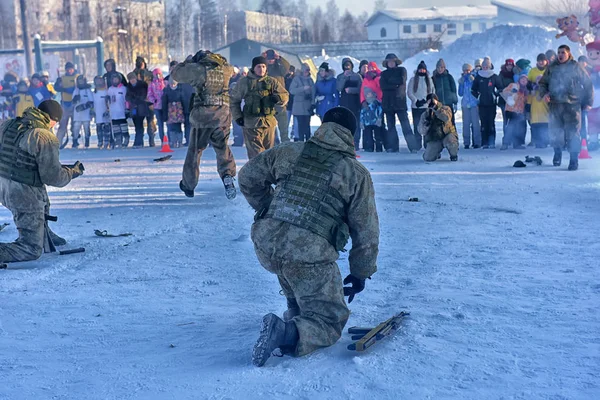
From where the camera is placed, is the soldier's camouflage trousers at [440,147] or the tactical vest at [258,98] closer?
the tactical vest at [258,98]

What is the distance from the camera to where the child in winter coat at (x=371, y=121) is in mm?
15133

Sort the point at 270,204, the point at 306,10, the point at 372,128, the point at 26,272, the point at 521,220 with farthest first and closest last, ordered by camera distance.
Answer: the point at 306,10 → the point at 372,128 → the point at 521,220 → the point at 26,272 → the point at 270,204

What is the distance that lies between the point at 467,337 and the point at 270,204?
133 centimetres

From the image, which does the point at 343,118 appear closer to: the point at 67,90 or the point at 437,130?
the point at 437,130

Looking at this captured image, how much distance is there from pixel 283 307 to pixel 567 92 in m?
7.38

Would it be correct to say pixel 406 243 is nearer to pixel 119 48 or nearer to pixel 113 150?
pixel 113 150

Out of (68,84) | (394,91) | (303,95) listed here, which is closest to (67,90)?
(68,84)

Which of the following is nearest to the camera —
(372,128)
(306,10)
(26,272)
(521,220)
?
(26,272)

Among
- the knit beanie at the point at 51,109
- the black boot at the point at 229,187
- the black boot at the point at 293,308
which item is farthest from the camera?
the black boot at the point at 229,187

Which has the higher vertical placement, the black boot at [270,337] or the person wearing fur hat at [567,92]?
the person wearing fur hat at [567,92]

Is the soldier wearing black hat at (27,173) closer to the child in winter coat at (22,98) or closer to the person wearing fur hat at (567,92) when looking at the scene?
the person wearing fur hat at (567,92)

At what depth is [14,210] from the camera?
668 centimetres

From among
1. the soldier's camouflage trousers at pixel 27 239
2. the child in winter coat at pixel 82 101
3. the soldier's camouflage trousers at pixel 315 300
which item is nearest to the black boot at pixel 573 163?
the soldier's camouflage trousers at pixel 27 239

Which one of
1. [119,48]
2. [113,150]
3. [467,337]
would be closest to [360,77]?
[113,150]
